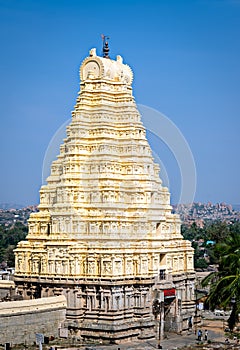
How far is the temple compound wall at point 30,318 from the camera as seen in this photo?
129 feet

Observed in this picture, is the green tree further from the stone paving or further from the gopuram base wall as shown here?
the gopuram base wall

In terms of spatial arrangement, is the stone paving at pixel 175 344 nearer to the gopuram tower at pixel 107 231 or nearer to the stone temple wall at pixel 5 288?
the gopuram tower at pixel 107 231

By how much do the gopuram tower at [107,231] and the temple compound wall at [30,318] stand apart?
2.55 ft

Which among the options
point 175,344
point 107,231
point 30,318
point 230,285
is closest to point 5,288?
point 30,318

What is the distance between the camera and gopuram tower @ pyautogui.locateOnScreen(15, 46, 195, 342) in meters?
42.6

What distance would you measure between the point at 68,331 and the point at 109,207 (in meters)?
6.90

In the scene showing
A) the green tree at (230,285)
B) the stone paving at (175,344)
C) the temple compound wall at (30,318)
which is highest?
the green tree at (230,285)

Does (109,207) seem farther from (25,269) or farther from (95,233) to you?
(25,269)

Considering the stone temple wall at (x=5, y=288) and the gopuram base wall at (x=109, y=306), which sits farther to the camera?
the stone temple wall at (x=5, y=288)

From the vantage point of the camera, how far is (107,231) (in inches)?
1706

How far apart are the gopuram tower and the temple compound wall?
0.78 m

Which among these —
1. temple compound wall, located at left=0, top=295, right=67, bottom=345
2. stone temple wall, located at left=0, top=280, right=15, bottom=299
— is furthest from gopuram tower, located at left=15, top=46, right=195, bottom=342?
stone temple wall, located at left=0, top=280, right=15, bottom=299

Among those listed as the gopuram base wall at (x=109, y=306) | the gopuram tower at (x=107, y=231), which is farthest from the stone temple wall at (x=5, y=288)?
the gopuram base wall at (x=109, y=306)

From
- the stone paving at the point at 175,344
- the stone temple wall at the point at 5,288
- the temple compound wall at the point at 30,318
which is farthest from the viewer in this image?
the stone temple wall at the point at 5,288
